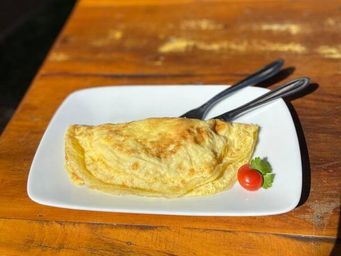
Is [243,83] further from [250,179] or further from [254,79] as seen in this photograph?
[250,179]

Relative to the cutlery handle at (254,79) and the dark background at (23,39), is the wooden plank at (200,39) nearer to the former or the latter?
the cutlery handle at (254,79)

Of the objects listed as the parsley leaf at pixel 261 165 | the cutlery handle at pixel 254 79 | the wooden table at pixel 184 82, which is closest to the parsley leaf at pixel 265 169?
the parsley leaf at pixel 261 165

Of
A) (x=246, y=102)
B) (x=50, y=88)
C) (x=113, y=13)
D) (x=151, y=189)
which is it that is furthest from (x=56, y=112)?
(x=113, y=13)

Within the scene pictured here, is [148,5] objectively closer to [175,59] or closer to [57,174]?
[175,59]

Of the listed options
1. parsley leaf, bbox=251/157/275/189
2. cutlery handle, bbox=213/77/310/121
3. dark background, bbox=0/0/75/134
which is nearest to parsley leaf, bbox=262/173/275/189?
parsley leaf, bbox=251/157/275/189

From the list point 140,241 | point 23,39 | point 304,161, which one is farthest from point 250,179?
point 23,39
